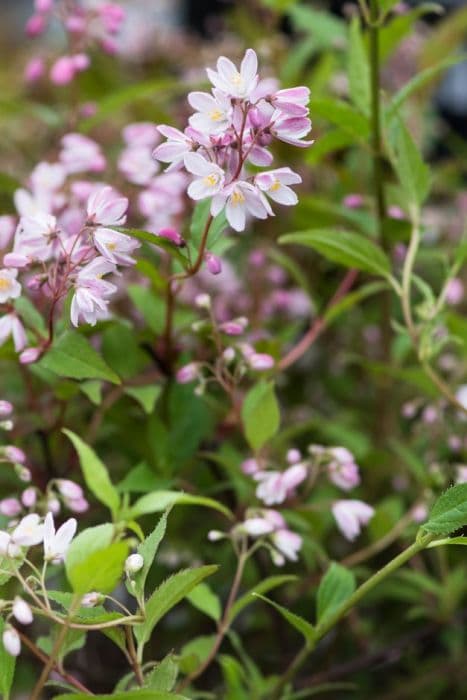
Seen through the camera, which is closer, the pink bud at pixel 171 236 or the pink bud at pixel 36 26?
the pink bud at pixel 171 236

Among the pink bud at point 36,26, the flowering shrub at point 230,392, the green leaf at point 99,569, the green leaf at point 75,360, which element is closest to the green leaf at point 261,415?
the flowering shrub at point 230,392

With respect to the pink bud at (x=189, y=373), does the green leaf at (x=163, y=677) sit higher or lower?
lower

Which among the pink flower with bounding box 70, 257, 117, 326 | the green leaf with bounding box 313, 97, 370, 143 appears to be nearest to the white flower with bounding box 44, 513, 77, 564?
the pink flower with bounding box 70, 257, 117, 326

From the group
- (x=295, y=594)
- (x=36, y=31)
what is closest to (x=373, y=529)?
(x=295, y=594)

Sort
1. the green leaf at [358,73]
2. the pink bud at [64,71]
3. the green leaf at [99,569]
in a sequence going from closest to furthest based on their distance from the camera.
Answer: the green leaf at [99,569], the green leaf at [358,73], the pink bud at [64,71]

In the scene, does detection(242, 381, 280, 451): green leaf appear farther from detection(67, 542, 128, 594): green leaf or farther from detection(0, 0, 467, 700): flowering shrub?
detection(67, 542, 128, 594): green leaf

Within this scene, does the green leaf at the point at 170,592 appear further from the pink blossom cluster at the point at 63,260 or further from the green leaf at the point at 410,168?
the green leaf at the point at 410,168

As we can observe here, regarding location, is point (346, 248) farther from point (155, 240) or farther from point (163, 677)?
point (163, 677)

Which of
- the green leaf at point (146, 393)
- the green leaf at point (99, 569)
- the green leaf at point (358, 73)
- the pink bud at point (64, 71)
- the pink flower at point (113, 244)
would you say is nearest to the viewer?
the green leaf at point (99, 569)

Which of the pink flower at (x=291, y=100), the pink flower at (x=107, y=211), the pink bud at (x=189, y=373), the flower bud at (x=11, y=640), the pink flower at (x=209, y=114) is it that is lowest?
the flower bud at (x=11, y=640)
